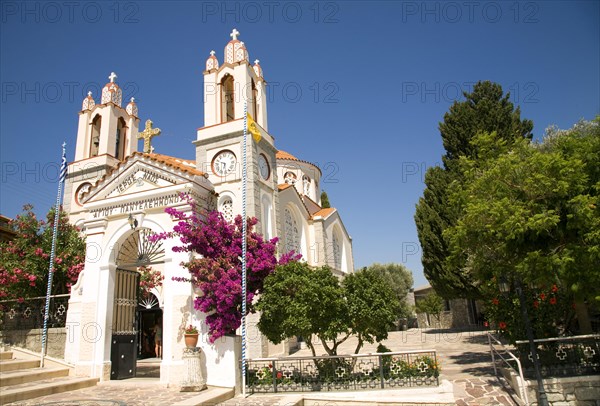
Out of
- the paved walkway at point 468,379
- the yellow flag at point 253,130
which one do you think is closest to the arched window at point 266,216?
the yellow flag at point 253,130

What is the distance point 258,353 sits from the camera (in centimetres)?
1430

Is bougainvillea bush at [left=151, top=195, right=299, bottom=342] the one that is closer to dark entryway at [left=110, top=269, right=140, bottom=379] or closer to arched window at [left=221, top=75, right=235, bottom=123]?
dark entryway at [left=110, top=269, right=140, bottom=379]

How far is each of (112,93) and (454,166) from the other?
59.0ft

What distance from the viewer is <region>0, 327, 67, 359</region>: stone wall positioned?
43.7ft

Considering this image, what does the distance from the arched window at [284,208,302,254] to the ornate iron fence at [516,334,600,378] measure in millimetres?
12877

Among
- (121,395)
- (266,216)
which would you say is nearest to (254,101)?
(266,216)

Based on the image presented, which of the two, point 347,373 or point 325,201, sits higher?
point 325,201

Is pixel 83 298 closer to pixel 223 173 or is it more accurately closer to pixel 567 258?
pixel 223 173

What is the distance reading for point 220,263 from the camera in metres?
11.5

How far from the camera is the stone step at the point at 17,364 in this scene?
11.9m

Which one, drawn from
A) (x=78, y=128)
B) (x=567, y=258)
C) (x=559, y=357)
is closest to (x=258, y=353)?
(x=559, y=357)

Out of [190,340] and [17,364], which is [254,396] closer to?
[190,340]

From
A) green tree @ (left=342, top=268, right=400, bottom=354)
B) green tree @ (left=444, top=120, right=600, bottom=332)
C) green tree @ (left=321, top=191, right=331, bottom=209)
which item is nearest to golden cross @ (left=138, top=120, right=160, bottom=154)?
green tree @ (left=342, top=268, right=400, bottom=354)

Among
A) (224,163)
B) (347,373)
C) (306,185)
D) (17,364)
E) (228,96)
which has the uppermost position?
(306,185)
